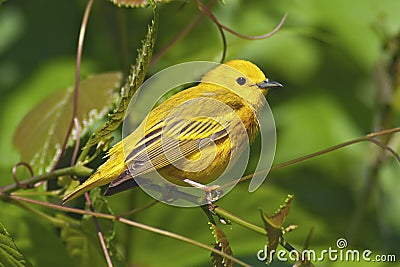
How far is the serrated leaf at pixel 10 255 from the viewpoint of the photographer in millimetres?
942

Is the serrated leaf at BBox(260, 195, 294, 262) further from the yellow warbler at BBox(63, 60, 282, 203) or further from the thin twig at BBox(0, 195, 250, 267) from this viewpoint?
the yellow warbler at BBox(63, 60, 282, 203)

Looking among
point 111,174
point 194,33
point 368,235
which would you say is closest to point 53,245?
point 111,174

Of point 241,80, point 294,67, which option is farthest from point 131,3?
point 294,67

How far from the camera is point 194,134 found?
3.43ft

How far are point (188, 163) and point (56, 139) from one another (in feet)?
0.92

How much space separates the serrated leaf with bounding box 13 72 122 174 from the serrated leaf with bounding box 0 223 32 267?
0.80ft

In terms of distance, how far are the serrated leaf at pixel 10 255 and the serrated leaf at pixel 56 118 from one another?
243mm

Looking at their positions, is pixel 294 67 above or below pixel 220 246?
above

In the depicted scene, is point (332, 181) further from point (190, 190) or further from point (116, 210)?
point (190, 190)

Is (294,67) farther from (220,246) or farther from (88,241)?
(220,246)

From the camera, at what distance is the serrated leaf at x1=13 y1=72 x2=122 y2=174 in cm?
121

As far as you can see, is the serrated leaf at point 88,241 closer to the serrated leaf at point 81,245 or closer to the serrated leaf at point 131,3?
the serrated leaf at point 81,245

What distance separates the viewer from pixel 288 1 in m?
2.09

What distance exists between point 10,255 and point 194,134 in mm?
290
